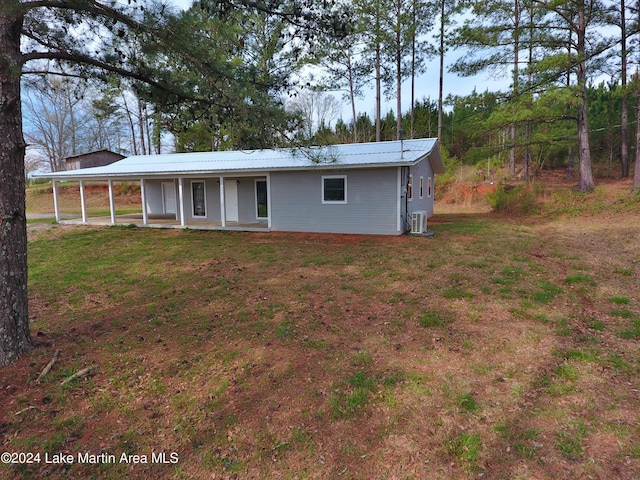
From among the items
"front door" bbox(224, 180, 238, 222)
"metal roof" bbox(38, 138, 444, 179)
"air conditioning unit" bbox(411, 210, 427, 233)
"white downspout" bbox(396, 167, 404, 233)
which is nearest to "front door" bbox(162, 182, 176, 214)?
"metal roof" bbox(38, 138, 444, 179)

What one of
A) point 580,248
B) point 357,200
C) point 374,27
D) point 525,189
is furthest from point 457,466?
point 374,27

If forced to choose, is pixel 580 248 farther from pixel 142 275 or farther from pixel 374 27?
pixel 374 27

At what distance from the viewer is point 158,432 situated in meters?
2.79

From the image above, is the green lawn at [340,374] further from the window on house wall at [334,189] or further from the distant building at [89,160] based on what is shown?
the distant building at [89,160]

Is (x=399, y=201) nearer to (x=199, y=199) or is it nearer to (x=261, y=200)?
(x=261, y=200)

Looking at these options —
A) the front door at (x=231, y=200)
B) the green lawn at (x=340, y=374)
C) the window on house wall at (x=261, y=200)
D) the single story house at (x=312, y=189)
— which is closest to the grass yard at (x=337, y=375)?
the green lawn at (x=340, y=374)

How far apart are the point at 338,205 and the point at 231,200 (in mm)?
5307

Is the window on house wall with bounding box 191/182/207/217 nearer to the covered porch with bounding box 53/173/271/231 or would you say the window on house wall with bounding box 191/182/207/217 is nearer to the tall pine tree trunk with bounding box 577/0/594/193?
the covered porch with bounding box 53/173/271/231

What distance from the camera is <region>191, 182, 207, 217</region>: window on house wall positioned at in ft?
50.9

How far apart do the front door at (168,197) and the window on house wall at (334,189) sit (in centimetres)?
944

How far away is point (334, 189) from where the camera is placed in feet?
38.6

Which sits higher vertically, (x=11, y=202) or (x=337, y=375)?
(x=11, y=202)

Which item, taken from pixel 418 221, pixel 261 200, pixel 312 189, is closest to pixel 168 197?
pixel 261 200

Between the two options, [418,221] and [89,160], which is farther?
[89,160]
